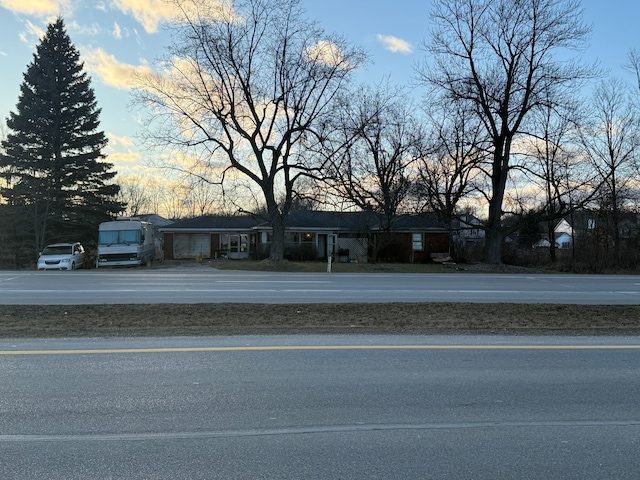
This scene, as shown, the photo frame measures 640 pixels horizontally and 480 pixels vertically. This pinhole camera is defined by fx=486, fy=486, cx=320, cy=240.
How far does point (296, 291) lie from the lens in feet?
54.0

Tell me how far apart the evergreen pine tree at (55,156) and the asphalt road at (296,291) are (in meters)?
21.3

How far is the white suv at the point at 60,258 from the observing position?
92.6 ft

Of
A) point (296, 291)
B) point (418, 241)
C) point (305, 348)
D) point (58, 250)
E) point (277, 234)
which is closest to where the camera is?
point (305, 348)

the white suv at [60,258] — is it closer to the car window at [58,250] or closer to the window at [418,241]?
the car window at [58,250]

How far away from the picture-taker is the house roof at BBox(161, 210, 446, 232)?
38875 millimetres

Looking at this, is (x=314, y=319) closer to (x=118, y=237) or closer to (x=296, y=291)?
(x=296, y=291)

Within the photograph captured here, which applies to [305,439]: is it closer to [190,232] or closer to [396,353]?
[396,353]

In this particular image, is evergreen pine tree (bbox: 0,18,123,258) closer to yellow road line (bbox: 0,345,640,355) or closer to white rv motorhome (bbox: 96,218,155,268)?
white rv motorhome (bbox: 96,218,155,268)

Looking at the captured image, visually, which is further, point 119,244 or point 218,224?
point 218,224

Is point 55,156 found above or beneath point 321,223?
above

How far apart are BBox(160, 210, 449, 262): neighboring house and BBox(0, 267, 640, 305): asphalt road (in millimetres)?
17881

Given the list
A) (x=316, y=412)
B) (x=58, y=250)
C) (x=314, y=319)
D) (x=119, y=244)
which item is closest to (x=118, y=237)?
(x=119, y=244)

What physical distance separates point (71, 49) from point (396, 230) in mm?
32321

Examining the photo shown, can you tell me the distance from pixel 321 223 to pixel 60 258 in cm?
1957
